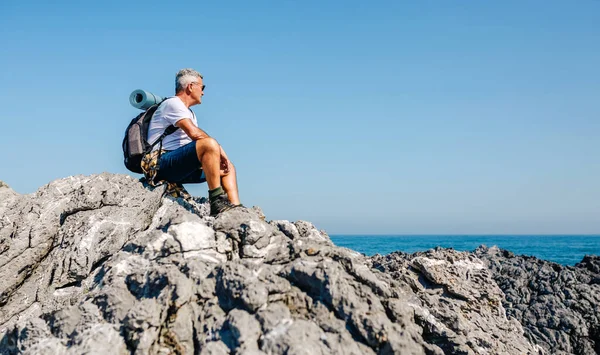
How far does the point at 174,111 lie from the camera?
21.7 feet

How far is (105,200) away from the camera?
659cm

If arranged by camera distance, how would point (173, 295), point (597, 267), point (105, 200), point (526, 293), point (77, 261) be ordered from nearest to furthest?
1. point (173, 295)
2. point (77, 261)
3. point (105, 200)
4. point (526, 293)
5. point (597, 267)

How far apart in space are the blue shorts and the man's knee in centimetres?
8

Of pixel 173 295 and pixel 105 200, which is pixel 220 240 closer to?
pixel 173 295

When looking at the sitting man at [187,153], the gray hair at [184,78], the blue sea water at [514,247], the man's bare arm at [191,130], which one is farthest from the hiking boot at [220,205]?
the blue sea water at [514,247]

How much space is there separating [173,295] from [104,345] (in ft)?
2.06

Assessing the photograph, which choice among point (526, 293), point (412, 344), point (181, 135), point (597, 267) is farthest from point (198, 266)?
point (597, 267)

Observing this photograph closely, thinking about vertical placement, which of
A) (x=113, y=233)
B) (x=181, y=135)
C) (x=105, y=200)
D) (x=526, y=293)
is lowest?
(x=526, y=293)

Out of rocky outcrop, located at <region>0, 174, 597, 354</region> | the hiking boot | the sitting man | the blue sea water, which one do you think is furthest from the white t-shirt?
the blue sea water

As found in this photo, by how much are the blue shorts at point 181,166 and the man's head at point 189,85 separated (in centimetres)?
80

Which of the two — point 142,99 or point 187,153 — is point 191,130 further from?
point 142,99

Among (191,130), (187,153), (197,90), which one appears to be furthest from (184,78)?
(187,153)

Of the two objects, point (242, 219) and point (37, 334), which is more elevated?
point (242, 219)

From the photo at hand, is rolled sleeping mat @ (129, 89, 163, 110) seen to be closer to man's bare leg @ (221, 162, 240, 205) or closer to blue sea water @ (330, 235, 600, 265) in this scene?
man's bare leg @ (221, 162, 240, 205)
